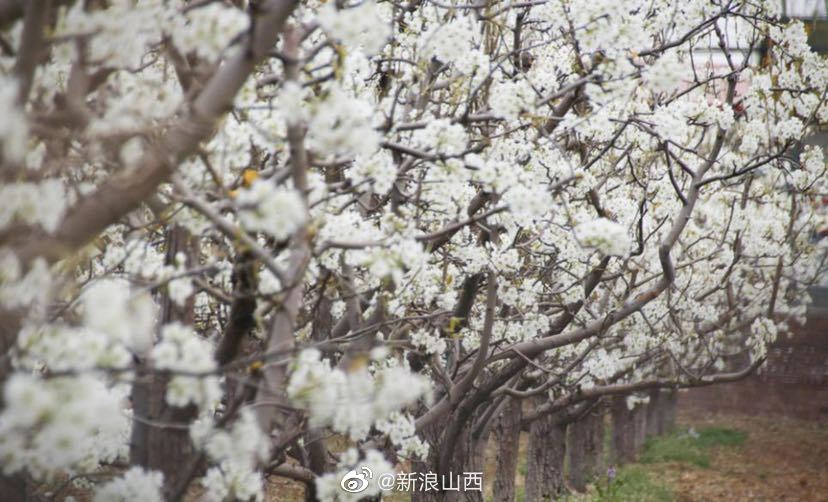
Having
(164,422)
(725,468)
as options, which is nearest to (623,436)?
(725,468)

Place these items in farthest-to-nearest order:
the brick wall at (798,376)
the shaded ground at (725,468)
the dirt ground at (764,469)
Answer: the brick wall at (798,376), the dirt ground at (764,469), the shaded ground at (725,468)

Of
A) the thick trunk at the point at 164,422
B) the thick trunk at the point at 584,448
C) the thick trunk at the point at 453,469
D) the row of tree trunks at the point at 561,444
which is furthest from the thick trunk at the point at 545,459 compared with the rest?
the thick trunk at the point at 164,422

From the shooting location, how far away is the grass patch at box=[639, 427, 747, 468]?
18.7m

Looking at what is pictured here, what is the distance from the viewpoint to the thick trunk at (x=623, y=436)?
1748 cm

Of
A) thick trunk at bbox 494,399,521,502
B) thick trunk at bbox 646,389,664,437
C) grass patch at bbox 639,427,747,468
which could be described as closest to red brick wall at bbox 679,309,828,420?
grass patch at bbox 639,427,747,468

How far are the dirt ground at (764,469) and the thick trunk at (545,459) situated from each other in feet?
7.93

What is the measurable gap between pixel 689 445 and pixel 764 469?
330 cm

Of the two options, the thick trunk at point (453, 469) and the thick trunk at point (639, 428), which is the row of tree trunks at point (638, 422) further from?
the thick trunk at point (453, 469)

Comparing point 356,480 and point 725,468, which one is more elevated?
point 725,468

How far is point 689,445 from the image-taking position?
2000 centimetres

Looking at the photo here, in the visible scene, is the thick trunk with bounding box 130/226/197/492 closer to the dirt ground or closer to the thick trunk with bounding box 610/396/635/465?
the dirt ground

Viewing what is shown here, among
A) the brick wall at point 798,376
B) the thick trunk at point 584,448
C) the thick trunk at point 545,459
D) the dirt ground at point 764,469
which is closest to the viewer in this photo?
the thick trunk at point 545,459

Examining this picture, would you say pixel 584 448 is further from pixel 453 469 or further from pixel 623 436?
pixel 453 469

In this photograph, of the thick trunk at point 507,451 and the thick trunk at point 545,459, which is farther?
the thick trunk at point 545,459
